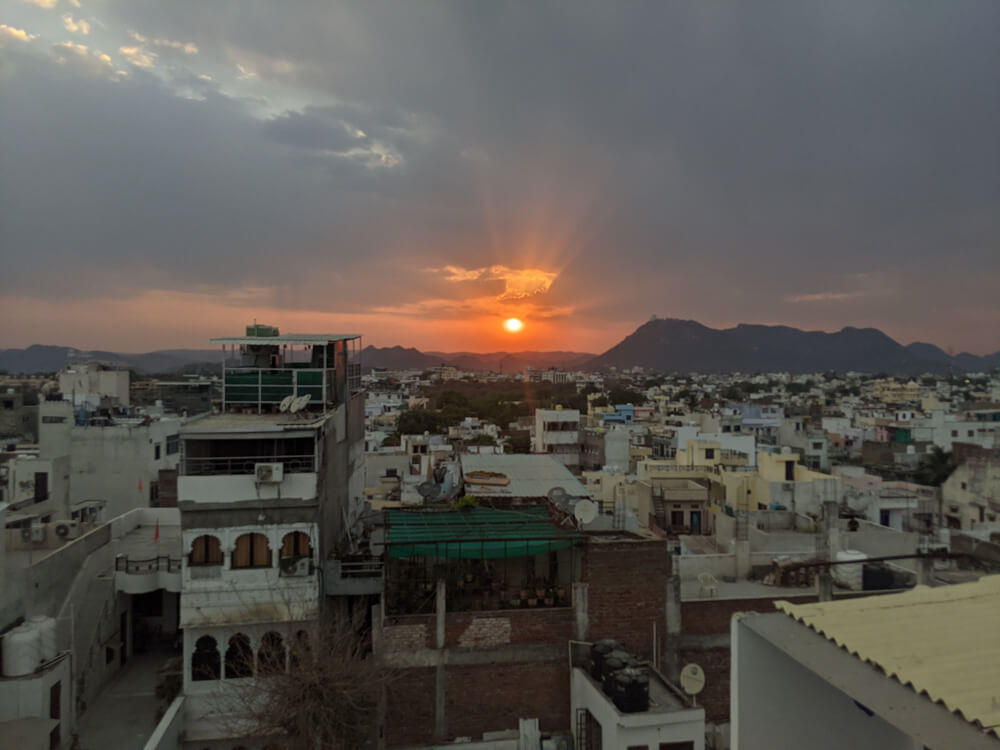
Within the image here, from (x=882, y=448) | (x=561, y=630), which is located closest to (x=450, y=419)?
(x=882, y=448)

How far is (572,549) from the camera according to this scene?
48.2ft

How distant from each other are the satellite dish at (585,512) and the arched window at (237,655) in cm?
753

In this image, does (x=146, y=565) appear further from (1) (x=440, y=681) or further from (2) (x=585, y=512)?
(2) (x=585, y=512)

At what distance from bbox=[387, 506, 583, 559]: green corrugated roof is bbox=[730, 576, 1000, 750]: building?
8.43 metres

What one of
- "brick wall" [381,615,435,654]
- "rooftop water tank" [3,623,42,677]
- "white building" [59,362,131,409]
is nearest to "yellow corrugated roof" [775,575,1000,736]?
"brick wall" [381,615,435,654]

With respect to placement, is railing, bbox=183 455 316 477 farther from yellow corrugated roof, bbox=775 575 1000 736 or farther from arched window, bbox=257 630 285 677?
yellow corrugated roof, bbox=775 575 1000 736

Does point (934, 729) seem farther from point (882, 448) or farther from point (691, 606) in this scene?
point (882, 448)

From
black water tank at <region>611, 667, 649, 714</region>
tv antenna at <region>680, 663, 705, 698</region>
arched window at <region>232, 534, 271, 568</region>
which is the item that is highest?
arched window at <region>232, 534, 271, 568</region>

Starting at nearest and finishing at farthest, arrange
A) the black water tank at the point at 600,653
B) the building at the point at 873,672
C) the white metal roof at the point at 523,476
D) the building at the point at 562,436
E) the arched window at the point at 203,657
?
the building at the point at 873,672 < the black water tank at the point at 600,653 < the arched window at the point at 203,657 < the white metal roof at the point at 523,476 < the building at the point at 562,436

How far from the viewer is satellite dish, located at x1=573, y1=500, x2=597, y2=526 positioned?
49.8 ft

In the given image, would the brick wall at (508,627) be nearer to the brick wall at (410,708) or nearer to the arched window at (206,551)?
the brick wall at (410,708)

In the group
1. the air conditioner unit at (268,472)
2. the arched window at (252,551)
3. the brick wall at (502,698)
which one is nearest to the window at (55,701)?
the arched window at (252,551)

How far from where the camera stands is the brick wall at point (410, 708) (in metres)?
13.2

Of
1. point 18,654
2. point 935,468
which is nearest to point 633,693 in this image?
point 18,654
